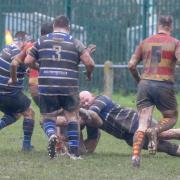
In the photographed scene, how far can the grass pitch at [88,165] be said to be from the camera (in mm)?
10375

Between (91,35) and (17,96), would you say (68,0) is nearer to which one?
(91,35)

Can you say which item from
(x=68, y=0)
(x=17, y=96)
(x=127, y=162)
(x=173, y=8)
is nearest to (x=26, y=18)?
(x=68, y=0)

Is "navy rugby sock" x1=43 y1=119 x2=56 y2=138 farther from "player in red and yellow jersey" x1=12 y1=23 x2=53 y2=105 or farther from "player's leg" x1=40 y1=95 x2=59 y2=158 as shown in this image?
"player in red and yellow jersey" x1=12 y1=23 x2=53 y2=105

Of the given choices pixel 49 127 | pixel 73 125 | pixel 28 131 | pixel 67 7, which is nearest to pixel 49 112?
pixel 49 127

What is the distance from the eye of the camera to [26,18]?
2398 centimetres

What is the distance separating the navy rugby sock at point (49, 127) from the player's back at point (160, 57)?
1.26 m

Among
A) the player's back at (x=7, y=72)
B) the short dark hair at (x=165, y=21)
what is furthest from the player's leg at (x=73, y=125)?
the short dark hair at (x=165, y=21)

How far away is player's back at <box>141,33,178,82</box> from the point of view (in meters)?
11.6

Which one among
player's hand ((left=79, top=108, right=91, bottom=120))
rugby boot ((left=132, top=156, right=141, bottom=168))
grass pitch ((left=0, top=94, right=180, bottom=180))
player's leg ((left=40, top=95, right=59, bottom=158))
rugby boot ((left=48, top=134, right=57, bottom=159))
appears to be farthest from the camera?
player's hand ((left=79, top=108, right=91, bottom=120))

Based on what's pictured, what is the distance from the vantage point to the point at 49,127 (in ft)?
39.1

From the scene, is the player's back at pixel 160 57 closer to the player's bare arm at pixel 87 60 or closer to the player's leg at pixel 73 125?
the player's bare arm at pixel 87 60

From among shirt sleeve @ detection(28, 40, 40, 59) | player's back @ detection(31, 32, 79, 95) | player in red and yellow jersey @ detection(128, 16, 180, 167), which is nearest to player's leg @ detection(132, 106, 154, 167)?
player in red and yellow jersey @ detection(128, 16, 180, 167)

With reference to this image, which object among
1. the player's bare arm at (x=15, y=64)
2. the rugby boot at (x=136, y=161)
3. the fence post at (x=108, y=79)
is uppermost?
the player's bare arm at (x=15, y=64)

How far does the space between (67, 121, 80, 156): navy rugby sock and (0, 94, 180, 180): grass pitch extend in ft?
0.53
